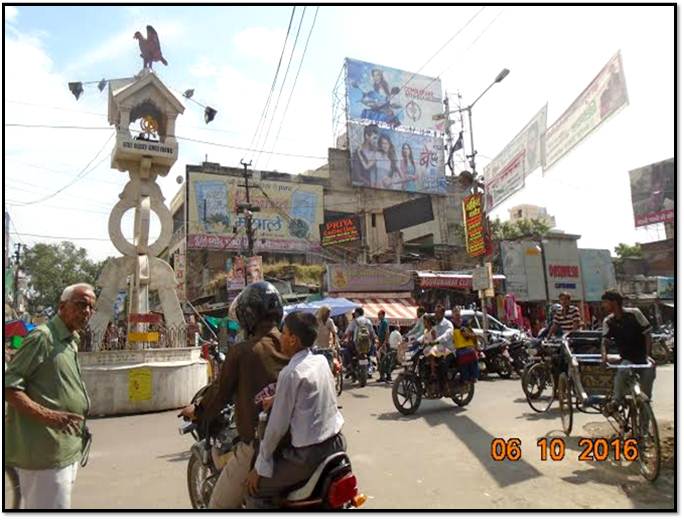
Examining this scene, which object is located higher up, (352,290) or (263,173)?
(263,173)

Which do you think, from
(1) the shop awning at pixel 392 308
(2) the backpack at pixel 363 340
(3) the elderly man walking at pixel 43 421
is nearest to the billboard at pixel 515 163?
(2) the backpack at pixel 363 340

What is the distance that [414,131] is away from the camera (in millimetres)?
34125

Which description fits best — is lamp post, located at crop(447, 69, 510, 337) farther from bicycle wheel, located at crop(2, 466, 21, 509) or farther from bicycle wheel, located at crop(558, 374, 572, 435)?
bicycle wheel, located at crop(2, 466, 21, 509)

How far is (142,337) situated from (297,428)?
6.28m

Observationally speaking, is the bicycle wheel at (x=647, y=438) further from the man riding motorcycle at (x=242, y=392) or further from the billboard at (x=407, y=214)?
the billboard at (x=407, y=214)

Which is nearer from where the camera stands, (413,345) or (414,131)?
(413,345)

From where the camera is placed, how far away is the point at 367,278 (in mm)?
23078

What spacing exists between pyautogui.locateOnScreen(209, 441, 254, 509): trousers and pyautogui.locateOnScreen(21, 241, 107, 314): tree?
3114cm

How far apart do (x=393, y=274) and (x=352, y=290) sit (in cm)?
213

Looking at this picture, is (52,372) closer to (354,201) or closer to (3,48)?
(3,48)

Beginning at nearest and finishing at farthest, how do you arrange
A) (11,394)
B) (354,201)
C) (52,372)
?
(11,394) < (52,372) < (354,201)

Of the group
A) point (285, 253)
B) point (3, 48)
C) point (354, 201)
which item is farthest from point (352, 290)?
point (3, 48)
